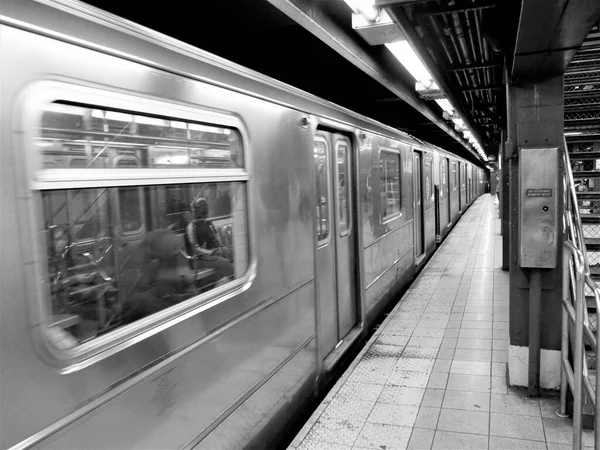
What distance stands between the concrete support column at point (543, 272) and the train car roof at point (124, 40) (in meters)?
1.78

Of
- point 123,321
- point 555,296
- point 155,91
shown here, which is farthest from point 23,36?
point 555,296

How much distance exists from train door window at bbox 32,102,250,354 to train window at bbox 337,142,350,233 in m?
2.05

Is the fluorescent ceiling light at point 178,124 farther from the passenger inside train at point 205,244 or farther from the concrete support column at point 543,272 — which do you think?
the concrete support column at point 543,272

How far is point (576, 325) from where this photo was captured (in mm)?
2607

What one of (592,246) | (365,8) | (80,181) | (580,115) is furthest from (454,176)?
(80,181)

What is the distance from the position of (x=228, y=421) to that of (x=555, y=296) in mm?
2415

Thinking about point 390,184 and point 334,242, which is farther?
point 390,184

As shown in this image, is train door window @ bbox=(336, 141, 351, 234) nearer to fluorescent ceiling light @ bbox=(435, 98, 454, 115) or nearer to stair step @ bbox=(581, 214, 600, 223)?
stair step @ bbox=(581, 214, 600, 223)

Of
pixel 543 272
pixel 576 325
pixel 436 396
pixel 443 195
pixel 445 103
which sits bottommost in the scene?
pixel 436 396

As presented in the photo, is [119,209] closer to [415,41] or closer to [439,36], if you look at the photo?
[415,41]

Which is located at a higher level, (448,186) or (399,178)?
(399,178)

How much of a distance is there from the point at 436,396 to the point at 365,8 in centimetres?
291

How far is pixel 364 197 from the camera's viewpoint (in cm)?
511

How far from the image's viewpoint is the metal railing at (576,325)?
254 centimetres
